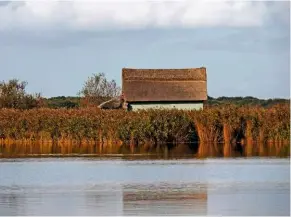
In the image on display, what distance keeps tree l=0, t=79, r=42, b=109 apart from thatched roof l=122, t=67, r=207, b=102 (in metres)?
6.38

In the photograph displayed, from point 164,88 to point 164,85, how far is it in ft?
1.23

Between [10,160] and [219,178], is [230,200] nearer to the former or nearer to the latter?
[219,178]

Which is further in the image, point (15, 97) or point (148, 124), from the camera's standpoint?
point (15, 97)

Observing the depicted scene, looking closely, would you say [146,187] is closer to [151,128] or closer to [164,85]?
[151,128]

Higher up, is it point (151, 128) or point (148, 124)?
point (148, 124)

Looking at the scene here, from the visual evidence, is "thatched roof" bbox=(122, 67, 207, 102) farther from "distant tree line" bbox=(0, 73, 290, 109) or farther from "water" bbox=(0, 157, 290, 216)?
"water" bbox=(0, 157, 290, 216)

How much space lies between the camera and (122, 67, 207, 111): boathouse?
201 feet

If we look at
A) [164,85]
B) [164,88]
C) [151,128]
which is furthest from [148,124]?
[164,85]

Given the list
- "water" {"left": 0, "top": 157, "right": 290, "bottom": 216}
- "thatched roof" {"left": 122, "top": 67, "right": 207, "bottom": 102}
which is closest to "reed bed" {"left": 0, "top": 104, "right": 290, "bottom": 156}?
"water" {"left": 0, "top": 157, "right": 290, "bottom": 216}

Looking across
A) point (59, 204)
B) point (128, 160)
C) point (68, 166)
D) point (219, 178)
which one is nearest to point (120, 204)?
point (59, 204)

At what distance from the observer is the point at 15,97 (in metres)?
62.8

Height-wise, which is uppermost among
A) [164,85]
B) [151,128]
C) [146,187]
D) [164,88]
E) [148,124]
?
[164,85]

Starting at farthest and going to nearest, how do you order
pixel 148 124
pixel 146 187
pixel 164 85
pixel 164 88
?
pixel 164 85
pixel 164 88
pixel 148 124
pixel 146 187

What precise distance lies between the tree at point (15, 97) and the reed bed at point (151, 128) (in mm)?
13837
